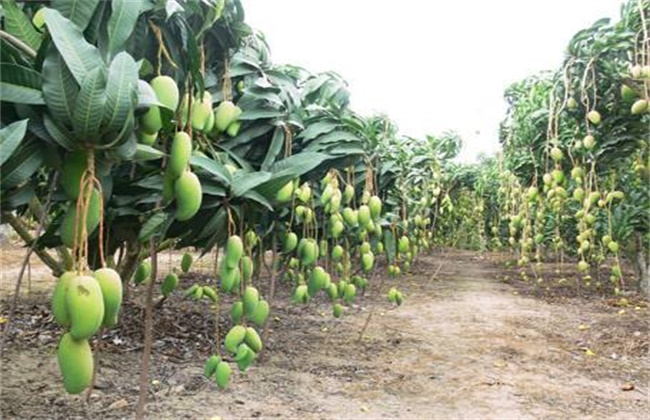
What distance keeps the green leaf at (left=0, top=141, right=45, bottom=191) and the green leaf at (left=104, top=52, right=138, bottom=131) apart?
0.36ft

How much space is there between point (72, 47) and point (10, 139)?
13 cm

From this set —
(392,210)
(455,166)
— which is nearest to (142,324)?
(392,210)

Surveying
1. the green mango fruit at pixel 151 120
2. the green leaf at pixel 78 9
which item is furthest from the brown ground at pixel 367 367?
the green leaf at pixel 78 9

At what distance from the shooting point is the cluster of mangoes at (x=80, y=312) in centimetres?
63

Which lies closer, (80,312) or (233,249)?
(80,312)

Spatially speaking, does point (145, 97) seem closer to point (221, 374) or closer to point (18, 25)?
point (18, 25)

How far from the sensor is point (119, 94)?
66 centimetres

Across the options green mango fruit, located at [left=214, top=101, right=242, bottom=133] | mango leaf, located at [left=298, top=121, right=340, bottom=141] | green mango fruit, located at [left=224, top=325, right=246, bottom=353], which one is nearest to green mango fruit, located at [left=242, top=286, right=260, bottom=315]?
green mango fruit, located at [left=224, top=325, right=246, bottom=353]

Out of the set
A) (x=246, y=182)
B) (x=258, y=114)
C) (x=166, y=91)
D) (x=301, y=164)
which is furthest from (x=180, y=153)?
(x=258, y=114)

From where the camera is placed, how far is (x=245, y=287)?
1397 mm

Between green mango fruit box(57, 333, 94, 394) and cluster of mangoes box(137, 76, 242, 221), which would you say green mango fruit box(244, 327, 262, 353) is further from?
green mango fruit box(57, 333, 94, 394)

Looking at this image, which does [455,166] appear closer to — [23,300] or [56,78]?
[23,300]

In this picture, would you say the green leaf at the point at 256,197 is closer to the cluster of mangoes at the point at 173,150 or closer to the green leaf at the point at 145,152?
the cluster of mangoes at the point at 173,150

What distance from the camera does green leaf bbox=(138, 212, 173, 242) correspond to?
3.34 feet
